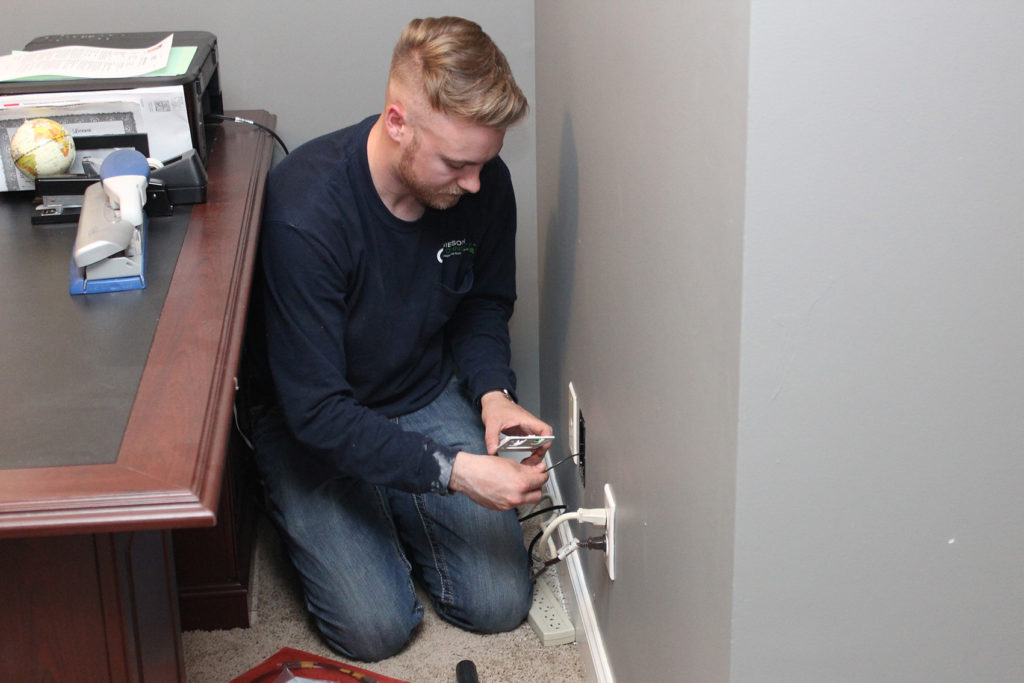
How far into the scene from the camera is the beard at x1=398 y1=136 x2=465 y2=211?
140cm

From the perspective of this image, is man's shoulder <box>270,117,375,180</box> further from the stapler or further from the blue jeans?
the blue jeans

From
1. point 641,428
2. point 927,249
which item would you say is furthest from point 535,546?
point 927,249

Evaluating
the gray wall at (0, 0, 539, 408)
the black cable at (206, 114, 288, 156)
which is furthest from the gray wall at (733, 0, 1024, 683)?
the black cable at (206, 114, 288, 156)

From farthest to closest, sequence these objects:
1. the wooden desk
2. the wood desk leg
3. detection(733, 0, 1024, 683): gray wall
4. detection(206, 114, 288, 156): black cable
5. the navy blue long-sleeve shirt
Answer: detection(206, 114, 288, 156): black cable, the navy blue long-sleeve shirt, the wood desk leg, the wooden desk, detection(733, 0, 1024, 683): gray wall

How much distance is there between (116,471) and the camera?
858mm

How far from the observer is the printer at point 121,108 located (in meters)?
1.47

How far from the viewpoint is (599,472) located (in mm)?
1465

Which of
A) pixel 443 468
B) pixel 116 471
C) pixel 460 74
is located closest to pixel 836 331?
pixel 116 471

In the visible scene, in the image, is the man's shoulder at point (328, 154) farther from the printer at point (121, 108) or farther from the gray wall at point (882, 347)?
the gray wall at point (882, 347)

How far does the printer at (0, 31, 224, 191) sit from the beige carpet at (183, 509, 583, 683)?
2.55 feet

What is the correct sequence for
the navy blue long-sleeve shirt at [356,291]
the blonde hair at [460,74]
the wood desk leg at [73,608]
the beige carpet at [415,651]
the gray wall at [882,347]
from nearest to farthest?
the gray wall at [882,347] → the wood desk leg at [73,608] → the blonde hair at [460,74] → the navy blue long-sleeve shirt at [356,291] → the beige carpet at [415,651]

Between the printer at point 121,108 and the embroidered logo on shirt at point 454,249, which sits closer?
the printer at point 121,108

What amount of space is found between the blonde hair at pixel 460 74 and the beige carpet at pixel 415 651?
85 cm

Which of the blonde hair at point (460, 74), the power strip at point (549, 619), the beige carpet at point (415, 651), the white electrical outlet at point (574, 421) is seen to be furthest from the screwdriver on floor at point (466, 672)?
the blonde hair at point (460, 74)
